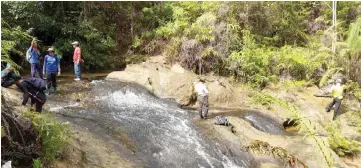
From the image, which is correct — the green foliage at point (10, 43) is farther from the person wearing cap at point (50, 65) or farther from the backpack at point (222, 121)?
the backpack at point (222, 121)

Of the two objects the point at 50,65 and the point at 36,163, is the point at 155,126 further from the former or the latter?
the point at 36,163

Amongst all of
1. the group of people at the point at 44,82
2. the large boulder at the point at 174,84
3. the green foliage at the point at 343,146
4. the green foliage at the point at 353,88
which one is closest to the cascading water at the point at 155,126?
the large boulder at the point at 174,84

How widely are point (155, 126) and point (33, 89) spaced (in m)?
3.66

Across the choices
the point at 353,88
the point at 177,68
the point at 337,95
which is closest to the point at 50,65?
the point at 177,68

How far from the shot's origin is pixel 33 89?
8414 mm

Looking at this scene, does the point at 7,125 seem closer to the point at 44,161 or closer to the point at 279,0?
the point at 44,161

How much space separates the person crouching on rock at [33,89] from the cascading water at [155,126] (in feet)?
7.88

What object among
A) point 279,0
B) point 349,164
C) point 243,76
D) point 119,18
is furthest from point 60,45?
point 349,164

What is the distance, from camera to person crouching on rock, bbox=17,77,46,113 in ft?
26.5

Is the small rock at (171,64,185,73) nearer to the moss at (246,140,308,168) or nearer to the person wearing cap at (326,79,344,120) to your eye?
the person wearing cap at (326,79,344,120)

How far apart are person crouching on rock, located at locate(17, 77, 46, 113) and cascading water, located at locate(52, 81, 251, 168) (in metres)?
2.40

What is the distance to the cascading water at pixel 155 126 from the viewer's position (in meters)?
9.41

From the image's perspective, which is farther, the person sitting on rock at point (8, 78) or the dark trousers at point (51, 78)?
the dark trousers at point (51, 78)

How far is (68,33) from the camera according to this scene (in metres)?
17.0
